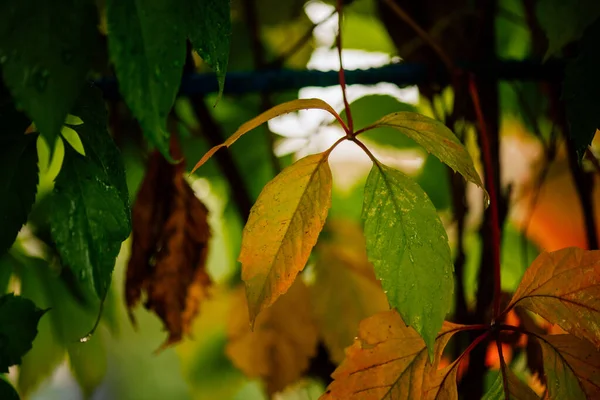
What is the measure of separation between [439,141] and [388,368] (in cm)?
10

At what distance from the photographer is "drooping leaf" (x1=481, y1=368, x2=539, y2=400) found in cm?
24

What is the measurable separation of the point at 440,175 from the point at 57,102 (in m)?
0.42

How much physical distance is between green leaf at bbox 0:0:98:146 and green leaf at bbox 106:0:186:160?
13 mm

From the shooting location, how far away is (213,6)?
213mm

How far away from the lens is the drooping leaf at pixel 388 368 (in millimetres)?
237

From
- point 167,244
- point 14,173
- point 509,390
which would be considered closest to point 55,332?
point 167,244

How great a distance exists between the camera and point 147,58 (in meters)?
0.18

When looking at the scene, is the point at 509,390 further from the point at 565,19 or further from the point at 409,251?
the point at 565,19

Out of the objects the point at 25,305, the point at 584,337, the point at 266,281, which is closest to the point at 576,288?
the point at 584,337

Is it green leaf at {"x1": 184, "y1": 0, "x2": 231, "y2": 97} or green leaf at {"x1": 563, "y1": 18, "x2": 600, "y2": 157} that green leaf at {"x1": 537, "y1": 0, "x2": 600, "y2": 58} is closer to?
green leaf at {"x1": 563, "y1": 18, "x2": 600, "y2": 157}

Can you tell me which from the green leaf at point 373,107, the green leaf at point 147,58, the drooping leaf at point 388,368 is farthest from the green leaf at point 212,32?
the green leaf at point 373,107

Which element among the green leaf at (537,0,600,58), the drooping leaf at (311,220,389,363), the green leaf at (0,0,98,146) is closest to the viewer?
the green leaf at (0,0,98,146)

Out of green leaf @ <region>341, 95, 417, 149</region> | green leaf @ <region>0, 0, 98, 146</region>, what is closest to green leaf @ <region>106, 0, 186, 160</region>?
green leaf @ <region>0, 0, 98, 146</region>

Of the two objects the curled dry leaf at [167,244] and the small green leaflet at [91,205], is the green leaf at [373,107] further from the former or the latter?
the small green leaflet at [91,205]
